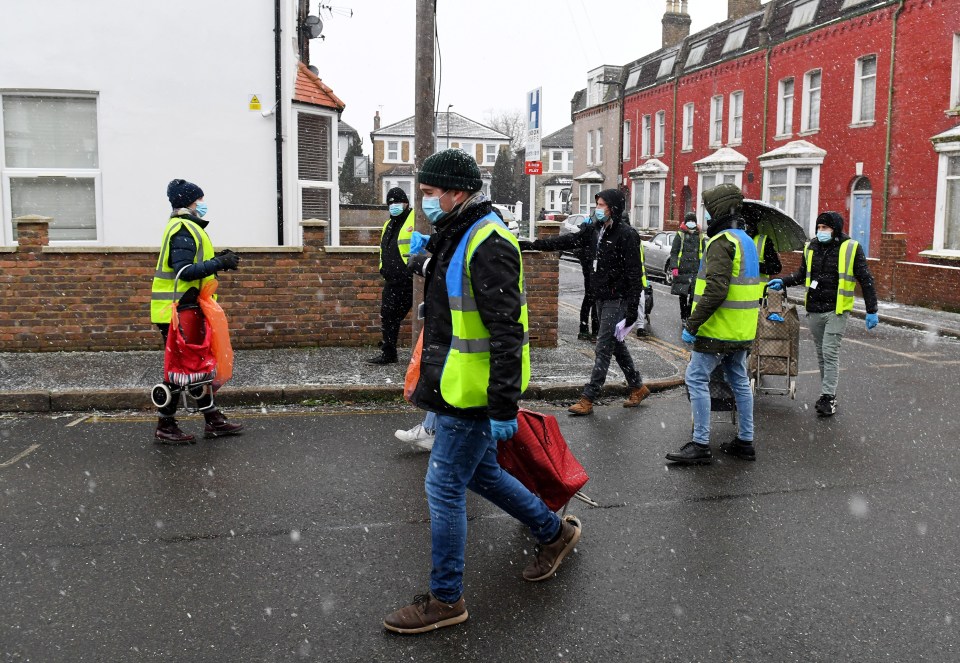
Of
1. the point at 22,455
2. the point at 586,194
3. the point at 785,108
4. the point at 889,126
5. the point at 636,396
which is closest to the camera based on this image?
the point at 22,455

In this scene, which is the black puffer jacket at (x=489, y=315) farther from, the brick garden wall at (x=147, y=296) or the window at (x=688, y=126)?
the window at (x=688, y=126)

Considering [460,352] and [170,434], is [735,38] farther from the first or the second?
[460,352]

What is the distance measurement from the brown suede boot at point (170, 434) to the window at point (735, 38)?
29461mm

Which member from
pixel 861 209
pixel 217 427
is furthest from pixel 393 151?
pixel 217 427

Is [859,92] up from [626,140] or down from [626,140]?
down

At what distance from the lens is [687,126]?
117ft

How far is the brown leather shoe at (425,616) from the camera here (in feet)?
12.2

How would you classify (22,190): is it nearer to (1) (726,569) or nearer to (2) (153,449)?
(2) (153,449)

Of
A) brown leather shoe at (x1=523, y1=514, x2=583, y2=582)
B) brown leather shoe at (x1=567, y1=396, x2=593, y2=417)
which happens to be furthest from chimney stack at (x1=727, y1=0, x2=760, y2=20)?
brown leather shoe at (x1=523, y1=514, x2=583, y2=582)

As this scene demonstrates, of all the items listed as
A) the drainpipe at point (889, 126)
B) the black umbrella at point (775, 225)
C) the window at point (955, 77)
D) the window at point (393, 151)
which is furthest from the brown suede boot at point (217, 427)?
the window at point (393, 151)

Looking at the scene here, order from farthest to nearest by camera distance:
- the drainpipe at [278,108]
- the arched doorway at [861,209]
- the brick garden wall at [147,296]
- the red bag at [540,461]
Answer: the arched doorway at [861,209] < the drainpipe at [278,108] < the brick garden wall at [147,296] < the red bag at [540,461]

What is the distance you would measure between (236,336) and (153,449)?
3914 millimetres

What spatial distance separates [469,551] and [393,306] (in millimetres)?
5232

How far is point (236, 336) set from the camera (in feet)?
34.0
